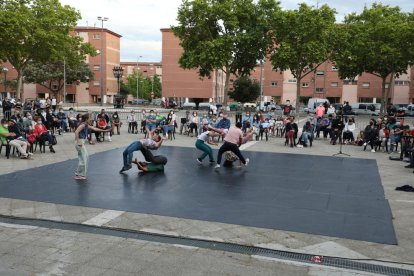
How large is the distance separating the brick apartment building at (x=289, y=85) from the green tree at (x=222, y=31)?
18.4 metres

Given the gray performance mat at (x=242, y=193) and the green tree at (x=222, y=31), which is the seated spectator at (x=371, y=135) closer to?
the gray performance mat at (x=242, y=193)

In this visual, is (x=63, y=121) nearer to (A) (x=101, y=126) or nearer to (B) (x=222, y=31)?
(A) (x=101, y=126)

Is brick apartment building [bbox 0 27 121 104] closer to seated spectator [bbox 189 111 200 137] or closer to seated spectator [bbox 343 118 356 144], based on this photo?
seated spectator [bbox 189 111 200 137]

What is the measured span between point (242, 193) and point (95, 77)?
7197 cm

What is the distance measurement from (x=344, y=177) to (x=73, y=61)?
34.4 metres

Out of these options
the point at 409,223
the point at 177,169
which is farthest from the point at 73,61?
the point at 409,223

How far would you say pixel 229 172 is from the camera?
1119 centimetres

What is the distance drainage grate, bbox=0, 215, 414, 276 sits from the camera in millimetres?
5180

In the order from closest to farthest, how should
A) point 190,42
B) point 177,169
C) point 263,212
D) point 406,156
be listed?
point 263,212
point 177,169
point 406,156
point 190,42

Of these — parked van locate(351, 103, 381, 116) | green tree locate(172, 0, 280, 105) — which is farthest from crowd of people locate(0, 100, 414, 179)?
parked van locate(351, 103, 381, 116)

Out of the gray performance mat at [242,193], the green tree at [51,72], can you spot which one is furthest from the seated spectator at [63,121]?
the green tree at [51,72]

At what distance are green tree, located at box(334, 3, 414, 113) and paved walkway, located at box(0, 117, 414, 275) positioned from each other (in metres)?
36.4

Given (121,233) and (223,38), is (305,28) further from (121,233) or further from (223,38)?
→ (121,233)

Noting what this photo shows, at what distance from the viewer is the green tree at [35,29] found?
32.3 meters
